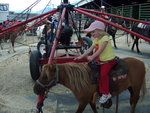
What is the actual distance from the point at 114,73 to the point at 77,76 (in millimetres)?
625

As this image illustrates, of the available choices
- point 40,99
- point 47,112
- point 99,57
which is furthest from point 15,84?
point 99,57

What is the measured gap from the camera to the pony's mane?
3.29m

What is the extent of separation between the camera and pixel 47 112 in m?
4.29

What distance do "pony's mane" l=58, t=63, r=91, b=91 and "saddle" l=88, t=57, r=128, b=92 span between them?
11cm

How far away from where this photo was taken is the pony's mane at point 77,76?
3287 mm

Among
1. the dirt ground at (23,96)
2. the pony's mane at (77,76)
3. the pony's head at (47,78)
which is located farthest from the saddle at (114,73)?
the dirt ground at (23,96)

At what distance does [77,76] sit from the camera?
332 centimetres

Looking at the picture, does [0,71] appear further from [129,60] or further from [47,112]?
[129,60]

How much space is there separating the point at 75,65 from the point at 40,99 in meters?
0.76

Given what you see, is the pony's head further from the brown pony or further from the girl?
the girl

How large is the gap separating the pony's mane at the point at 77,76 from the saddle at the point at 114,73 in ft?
0.37

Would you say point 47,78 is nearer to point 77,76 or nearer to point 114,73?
point 77,76

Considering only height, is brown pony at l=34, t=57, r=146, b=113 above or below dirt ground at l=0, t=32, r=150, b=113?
above

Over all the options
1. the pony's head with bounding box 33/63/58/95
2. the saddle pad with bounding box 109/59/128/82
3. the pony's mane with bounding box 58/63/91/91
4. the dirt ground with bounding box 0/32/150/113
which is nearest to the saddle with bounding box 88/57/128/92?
the saddle pad with bounding box 109/59/128/82
